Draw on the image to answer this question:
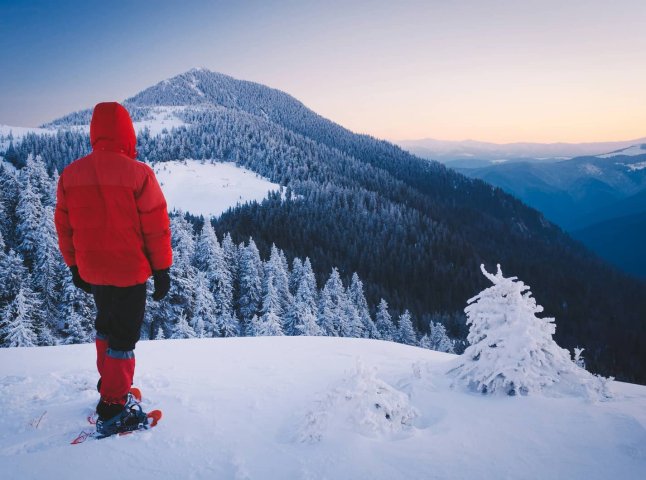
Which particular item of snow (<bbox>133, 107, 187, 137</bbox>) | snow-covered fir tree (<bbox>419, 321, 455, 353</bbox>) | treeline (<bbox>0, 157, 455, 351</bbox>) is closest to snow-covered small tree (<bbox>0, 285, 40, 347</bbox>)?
treeline (<bbox>0, 157, 455, 351</bbox>)

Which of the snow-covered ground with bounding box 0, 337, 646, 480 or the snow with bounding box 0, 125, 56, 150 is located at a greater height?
the snow with bounding box 0, 125, 56, 150

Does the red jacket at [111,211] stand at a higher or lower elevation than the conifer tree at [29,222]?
higher

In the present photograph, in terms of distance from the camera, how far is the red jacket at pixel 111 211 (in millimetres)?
3131

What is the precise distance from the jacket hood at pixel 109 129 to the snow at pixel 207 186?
98.7 metres

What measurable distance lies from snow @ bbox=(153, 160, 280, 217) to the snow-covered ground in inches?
3863

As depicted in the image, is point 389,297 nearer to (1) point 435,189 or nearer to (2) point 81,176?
(2) point 81,176

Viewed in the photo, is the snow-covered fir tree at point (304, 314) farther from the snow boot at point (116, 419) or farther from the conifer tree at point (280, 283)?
the snow boot at point (116, 419)

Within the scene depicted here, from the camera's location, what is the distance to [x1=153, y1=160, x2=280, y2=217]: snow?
107 meters

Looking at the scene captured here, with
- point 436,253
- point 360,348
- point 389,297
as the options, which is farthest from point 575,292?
point 360,348

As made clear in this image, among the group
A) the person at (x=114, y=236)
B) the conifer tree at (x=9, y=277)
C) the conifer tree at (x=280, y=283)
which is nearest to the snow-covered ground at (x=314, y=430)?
the person at (x=114, y=236)

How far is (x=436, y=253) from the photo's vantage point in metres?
100

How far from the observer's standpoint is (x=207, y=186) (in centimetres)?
11731

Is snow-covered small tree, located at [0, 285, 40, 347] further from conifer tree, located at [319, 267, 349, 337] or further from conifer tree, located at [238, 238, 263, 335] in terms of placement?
conifer tree, located at [319, 267, 349, 337]

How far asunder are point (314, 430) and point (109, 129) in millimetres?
3381
